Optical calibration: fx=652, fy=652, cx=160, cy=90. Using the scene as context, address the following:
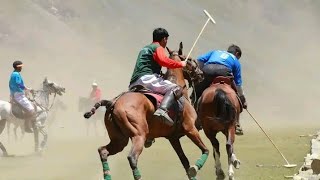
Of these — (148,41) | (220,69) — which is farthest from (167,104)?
(148,41)

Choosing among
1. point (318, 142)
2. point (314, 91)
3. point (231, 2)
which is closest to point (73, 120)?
point (318, 142)

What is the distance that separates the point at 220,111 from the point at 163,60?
6.39 ft

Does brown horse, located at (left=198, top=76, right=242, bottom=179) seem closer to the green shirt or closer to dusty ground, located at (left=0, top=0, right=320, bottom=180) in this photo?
the green shirt

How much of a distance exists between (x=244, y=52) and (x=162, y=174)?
6951cm

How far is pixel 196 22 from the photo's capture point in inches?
3290

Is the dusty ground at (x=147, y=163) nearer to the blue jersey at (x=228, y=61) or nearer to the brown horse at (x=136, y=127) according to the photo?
the blue jersey at (x=228, y=61)

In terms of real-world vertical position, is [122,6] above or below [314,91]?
above

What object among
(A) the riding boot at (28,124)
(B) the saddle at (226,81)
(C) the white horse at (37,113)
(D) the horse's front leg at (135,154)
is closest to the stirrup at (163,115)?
(D) the horse's front leg at (135,154)

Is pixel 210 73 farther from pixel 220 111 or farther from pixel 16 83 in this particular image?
pixel 16 83

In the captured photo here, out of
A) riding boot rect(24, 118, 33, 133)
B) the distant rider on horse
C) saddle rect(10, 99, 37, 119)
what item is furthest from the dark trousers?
riding boot rect(24, 118, 33, 133)

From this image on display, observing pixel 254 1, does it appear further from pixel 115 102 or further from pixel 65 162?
pixel 115 102

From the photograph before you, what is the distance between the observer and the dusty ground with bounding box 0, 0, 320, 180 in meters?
59.3

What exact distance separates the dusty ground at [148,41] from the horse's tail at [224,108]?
1717 cm

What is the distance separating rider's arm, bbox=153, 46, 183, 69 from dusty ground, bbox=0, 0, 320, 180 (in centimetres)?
1817
